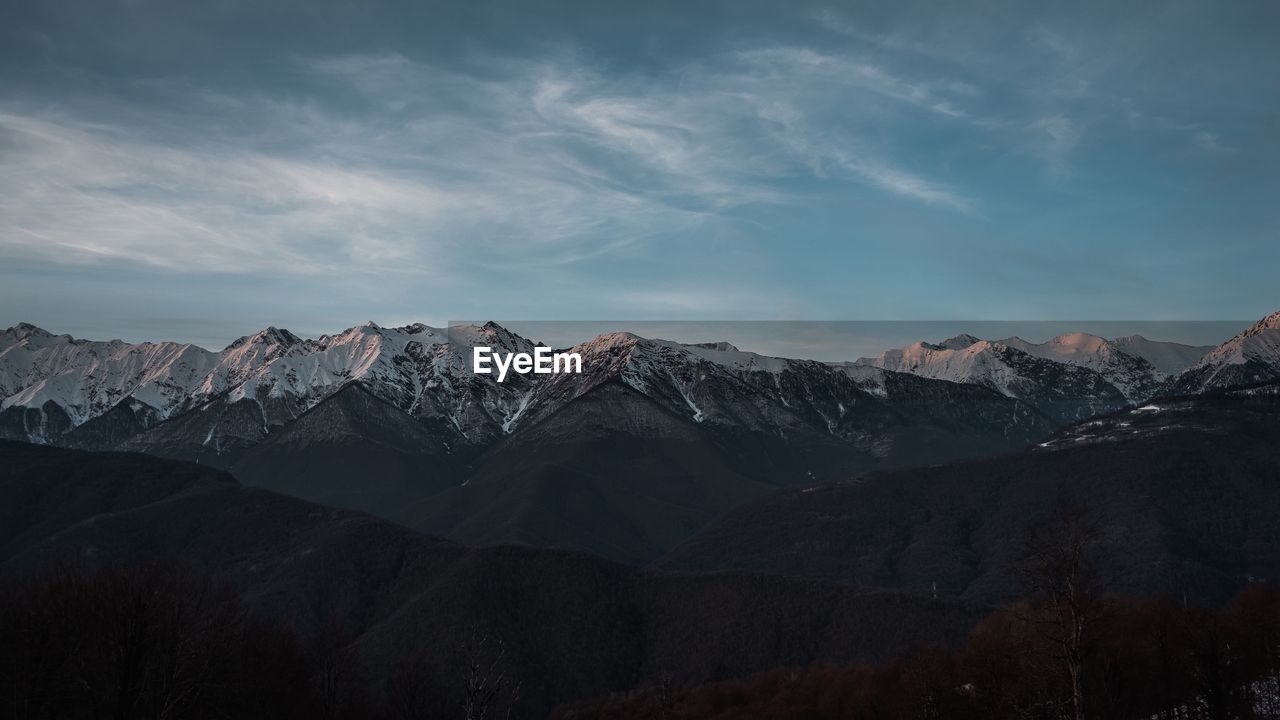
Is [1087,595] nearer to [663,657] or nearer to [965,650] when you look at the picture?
[965,650]

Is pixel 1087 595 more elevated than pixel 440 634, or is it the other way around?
pixel 1087 595

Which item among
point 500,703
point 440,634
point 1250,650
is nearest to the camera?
point 1250,650

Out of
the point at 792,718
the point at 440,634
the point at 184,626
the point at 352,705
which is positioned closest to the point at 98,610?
the point at 184,626

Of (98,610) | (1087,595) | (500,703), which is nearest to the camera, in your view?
(1087,595)

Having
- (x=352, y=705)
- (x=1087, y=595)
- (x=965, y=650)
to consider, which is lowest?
(x=352, y=705)

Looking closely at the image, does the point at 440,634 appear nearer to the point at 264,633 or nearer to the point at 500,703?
the point at 500,703

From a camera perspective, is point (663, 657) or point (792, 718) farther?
point (663, 657)

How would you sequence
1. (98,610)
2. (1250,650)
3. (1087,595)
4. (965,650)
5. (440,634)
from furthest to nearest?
1. (440,634)
2. (965,650)
3. (98,610)
4. (1250,650)
5. (1087,595)

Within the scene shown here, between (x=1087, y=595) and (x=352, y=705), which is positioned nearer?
(x=1087, y=595)

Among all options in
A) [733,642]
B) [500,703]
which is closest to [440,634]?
[500,703]
